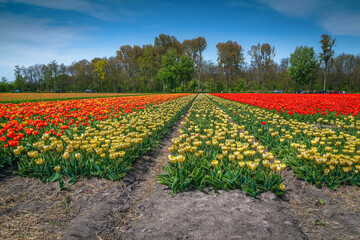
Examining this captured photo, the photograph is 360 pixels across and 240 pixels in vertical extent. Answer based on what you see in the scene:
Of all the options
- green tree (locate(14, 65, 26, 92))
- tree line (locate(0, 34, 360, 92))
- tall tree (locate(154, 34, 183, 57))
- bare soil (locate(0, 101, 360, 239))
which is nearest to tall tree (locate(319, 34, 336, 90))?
tree line (locate(0, 34, 360, 92))

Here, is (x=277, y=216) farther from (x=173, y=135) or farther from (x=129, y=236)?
(x=173, y=135)

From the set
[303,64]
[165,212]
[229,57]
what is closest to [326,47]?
[303,64]

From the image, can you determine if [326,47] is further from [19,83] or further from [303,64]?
[19,83]

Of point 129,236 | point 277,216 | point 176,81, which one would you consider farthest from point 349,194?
point 176,81

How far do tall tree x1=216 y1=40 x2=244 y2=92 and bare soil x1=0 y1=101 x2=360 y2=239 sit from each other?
190 ft

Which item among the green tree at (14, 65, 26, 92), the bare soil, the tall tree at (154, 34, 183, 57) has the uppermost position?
the tall tree at (154, 34, 183, 57)

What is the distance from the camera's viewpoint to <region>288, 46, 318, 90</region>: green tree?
158 feet

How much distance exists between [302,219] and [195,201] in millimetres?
1521

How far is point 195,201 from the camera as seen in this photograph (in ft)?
9.90

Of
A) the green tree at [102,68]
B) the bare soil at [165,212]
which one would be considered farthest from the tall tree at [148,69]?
the bare soil at [165,212]

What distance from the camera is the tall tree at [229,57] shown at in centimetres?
5828

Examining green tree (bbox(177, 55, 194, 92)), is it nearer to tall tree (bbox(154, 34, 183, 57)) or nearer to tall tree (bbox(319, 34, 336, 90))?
tall tree (bbox(154, 34, 183, 57))

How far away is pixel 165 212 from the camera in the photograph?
280cm

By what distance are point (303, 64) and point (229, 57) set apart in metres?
19.4
